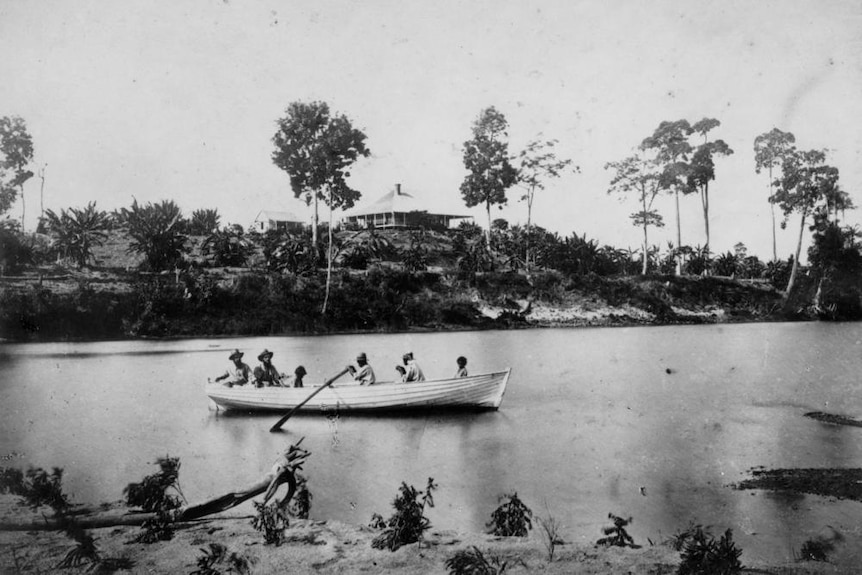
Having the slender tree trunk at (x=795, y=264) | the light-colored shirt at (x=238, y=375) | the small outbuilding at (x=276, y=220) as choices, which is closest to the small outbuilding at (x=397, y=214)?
the small outbuilding at (x=276, y=220)

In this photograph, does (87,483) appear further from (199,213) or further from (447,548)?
(199,213)

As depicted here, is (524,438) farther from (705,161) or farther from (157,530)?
(705,161)

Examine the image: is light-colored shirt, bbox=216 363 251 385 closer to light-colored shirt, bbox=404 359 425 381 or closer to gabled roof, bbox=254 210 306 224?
light-colored shirt, bbox=404 359 425 381

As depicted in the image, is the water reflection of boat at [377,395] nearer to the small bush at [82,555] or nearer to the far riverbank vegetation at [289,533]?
the far riverbank vegetation at [289,533]

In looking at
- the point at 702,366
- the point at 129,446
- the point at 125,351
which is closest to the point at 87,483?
the point at 129,446

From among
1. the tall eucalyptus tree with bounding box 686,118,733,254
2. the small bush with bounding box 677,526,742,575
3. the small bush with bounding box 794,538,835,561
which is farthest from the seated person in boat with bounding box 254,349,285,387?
the tall eucalyptus tree with bounding box 686,118,733,254
